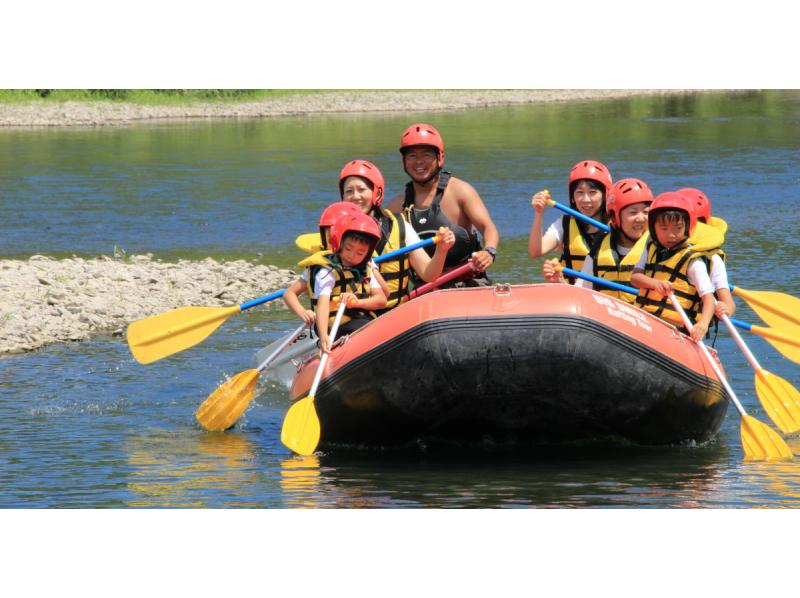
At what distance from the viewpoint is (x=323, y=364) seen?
25.7 ft

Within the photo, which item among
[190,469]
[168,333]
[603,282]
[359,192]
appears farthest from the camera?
[168,333]

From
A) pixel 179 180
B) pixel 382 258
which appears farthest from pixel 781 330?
pixel 179 180

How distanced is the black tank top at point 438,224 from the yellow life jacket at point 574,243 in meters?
0.63

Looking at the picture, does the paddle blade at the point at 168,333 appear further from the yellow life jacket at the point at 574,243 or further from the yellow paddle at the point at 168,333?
the yellow life jacket at the point at 574,243

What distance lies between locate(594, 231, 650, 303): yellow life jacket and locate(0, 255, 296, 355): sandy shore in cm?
454

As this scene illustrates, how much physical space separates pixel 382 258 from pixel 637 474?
6.35 feet

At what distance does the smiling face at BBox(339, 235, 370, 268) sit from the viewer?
25.7ft

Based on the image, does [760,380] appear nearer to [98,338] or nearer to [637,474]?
[637,474]

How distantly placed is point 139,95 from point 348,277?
2651 centimetres

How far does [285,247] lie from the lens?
1599cm

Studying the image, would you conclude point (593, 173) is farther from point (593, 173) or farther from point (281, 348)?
point (281, 348)

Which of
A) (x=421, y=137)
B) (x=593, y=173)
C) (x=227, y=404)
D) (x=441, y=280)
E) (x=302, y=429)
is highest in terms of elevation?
(x=421, y=137)

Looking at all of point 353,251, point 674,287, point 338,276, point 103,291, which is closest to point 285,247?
point 103,291

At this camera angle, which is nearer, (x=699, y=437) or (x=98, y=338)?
(x=699, y=437)
